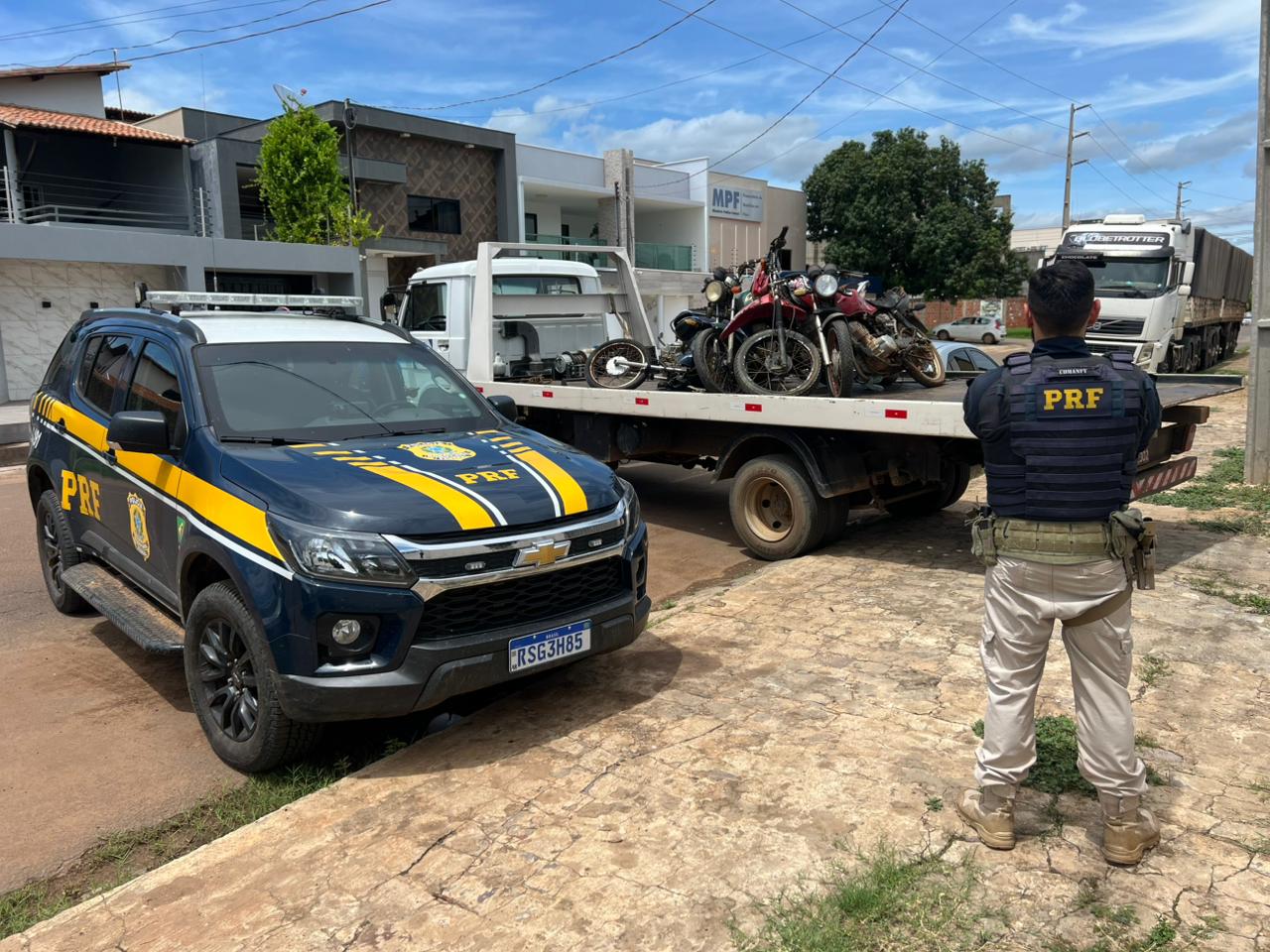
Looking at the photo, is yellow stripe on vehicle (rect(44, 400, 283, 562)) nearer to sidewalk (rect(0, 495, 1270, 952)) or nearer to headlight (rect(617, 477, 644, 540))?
sidewalk (rect(0, 495, 1270, 952))

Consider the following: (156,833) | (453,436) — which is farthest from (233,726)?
(453,436)

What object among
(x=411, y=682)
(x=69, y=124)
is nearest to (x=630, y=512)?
(x=411, y=682)

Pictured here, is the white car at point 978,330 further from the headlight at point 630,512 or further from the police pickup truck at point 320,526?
the police pickup truck at point 320,526

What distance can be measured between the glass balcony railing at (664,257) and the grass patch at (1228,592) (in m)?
29.3

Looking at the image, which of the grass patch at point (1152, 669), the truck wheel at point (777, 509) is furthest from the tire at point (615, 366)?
the grass patch at point (1152, 669)

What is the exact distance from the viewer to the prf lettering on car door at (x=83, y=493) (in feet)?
16.9

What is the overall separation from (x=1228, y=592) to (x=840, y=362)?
2.82 meters

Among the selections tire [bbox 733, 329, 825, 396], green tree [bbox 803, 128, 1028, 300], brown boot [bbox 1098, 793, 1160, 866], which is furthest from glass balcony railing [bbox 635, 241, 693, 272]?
brown boot [bbox 1098, 793, 1160, 866]

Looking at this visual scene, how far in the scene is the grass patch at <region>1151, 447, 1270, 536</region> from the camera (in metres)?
7.70

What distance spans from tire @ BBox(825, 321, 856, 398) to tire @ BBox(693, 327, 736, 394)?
890mm

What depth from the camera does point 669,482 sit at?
35.0ft

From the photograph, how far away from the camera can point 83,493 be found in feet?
17.4

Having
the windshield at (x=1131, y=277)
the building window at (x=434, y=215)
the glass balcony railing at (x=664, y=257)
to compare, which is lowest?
the windshield at (x=1131, y=277)

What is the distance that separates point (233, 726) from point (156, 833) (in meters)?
0.48
